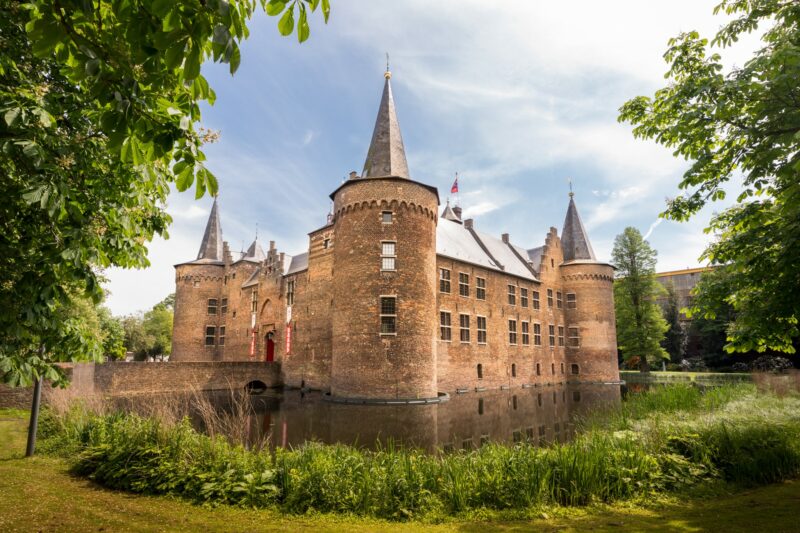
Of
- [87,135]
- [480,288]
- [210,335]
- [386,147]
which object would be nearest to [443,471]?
[87,135]

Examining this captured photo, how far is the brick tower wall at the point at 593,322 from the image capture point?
115ft

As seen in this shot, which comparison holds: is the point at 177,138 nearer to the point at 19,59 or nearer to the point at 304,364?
the point at 19,59

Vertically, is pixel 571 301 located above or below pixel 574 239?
below

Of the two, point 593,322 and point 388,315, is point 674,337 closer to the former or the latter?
point 593,322

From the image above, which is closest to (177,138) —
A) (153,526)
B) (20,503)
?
(153,526)

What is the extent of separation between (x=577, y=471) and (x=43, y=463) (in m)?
8.65

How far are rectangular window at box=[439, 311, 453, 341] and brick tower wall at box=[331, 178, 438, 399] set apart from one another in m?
3.64

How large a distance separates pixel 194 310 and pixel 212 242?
6.01 metres

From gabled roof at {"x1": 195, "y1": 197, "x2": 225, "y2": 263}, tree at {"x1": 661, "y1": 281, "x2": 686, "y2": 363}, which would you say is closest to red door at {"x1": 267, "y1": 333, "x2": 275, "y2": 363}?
gabled roof at {"x1": 195, "y1": 197, "x2": 225, "y2": 263}

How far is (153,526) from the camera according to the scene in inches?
191

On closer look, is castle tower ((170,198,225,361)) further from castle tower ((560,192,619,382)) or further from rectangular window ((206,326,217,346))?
castle tower ((560,192,619,382))

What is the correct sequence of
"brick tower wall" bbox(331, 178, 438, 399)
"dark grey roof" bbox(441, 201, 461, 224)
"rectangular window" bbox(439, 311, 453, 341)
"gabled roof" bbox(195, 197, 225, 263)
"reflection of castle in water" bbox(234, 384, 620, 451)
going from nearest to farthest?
"reflection of castle in water" bbox(234, 384, 620, 451)
"brick tower wall" bbox(331, 178, 438, 399)
"rectangular window" bbox(439, 311, 453, 341)
"gabled roof" bbox(195, 197, 225, 263)
"dark grey roof" bbox(441, 201, 461, 224)

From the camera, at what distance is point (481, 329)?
2864 centimetres

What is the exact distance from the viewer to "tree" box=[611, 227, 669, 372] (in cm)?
3866
